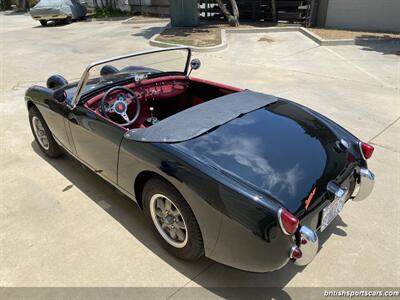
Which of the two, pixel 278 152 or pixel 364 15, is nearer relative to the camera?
pixel 278 152

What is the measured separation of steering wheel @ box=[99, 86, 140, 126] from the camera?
9.95 feet

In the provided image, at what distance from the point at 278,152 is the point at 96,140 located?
1595 millimetres

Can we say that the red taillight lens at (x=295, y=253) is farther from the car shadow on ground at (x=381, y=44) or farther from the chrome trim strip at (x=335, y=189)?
the car shadow on ground at (x=381, y=44)

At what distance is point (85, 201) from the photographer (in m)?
3.33

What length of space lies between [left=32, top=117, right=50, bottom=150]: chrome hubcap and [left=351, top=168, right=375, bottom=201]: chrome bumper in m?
3.39

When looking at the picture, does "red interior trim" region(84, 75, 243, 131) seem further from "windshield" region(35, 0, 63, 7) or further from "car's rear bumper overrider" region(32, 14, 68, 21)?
"windshield" region(35, 0, 63, 7)

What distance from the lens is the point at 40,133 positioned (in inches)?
163

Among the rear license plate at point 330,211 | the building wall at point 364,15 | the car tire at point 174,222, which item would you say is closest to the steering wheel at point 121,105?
the car tire at point 174,222

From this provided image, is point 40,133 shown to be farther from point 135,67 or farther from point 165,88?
point 165,88

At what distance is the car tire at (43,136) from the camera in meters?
3.91

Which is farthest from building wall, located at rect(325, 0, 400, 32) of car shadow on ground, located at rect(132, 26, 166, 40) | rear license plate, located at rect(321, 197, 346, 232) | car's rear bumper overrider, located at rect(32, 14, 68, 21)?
car's rear bumper overrider, located at rect(32, 14, 68, 21)

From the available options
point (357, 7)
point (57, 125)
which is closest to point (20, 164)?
point (57, 125)

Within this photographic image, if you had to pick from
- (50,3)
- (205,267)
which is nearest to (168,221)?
(205,267)

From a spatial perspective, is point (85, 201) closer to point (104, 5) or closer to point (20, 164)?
point (20, 164)
